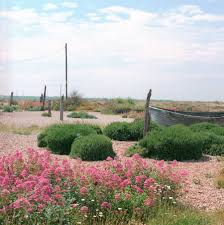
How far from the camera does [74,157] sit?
12.0m

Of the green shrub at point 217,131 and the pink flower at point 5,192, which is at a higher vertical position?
the pink flower at point 5,192

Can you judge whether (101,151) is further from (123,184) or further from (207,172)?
(123,184)

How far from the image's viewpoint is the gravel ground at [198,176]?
757cm

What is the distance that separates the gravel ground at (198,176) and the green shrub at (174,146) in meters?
0.45

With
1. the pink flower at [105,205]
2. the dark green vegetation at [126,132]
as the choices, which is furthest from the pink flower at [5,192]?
the dark green vegetation at [126,132]

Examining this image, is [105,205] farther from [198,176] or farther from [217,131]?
[217,131]

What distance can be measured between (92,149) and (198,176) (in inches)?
118

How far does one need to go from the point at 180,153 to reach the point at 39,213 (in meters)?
7.77

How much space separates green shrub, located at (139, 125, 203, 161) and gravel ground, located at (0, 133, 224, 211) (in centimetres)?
45

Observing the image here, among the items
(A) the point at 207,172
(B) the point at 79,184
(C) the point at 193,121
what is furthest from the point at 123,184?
(C) the point at 193,121

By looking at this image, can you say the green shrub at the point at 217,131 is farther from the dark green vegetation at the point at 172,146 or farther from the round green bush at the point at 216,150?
the dark green vegetation at the point at 172,146

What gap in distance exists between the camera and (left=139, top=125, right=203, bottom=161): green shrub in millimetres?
12305

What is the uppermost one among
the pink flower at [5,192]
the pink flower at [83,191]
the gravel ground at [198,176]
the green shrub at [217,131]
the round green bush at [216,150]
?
the pink flower at [5,192]

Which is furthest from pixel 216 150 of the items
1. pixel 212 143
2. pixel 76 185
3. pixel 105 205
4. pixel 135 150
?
pixel 105 205
